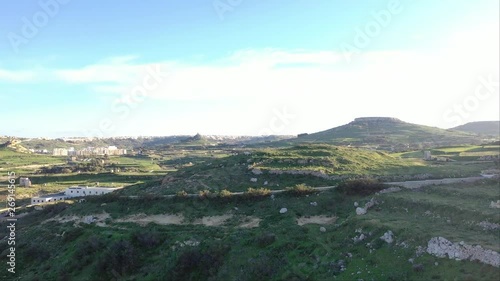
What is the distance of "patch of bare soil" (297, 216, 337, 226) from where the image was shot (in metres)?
31.2

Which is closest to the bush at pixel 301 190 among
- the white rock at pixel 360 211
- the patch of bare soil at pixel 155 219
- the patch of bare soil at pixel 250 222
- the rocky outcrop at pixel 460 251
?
the patch of bare soil at pixel 250 222

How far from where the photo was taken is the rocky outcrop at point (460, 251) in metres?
17.2

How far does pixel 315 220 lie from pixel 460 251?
561 inches

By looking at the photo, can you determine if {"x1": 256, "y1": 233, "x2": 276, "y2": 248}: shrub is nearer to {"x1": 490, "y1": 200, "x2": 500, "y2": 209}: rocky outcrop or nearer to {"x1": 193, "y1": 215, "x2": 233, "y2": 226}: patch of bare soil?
{"x1": 193, "y1": 215, "x2": 233, "y2": 226}: patch of bare soil

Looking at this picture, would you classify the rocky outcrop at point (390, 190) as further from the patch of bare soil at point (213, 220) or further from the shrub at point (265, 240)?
the patch of bare soil at point (213, 220)

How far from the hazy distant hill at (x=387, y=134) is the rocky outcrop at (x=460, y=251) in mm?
96614

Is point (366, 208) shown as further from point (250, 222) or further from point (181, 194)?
point (181, 194)

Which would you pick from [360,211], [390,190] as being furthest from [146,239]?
[390,190]

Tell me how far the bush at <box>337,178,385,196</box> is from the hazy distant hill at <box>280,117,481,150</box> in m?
81.2

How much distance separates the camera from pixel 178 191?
4366 centimetres

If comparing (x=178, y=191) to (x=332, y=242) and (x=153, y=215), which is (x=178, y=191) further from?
(x=332, y=242)

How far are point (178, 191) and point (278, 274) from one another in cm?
2302

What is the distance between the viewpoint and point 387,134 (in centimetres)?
14175

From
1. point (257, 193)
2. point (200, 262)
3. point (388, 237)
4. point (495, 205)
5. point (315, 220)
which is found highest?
point (495, 205)
